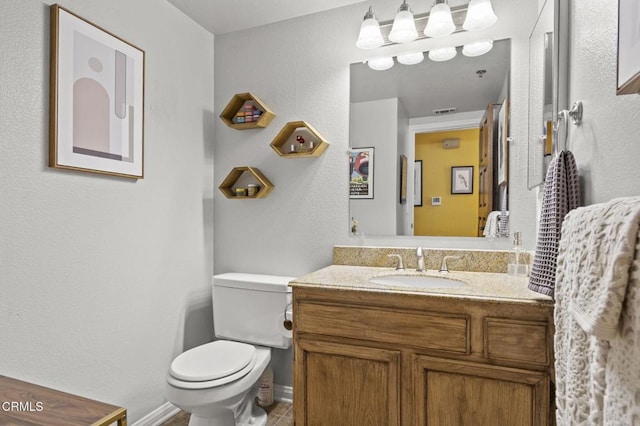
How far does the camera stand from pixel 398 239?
2.11 meters

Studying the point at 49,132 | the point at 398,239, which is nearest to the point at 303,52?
the point at 398,239

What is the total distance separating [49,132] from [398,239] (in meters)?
1.72

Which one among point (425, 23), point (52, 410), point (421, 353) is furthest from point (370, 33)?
→ point (52, 410)

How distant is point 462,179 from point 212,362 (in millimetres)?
1563

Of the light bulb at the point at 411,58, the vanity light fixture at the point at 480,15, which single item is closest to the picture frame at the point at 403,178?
the light bulb at the point at 411,58

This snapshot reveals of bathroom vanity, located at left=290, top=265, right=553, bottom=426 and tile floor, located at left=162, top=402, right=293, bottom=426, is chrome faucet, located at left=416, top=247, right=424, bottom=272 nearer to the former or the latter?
bathroom vanity, located at left=290, top=265, right=553, bottom=426

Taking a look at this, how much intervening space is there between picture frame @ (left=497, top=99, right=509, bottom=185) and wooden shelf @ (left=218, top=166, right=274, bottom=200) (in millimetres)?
1295

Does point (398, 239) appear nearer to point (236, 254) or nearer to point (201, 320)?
point (236, 254)

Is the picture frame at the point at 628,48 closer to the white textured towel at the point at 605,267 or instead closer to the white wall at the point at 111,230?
the white textured towel at the point at 605,267

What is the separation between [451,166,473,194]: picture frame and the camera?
1.97 metres

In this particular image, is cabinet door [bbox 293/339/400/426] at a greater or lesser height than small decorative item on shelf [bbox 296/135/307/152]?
lesser

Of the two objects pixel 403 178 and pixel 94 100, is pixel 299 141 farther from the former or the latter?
pixel 94 100

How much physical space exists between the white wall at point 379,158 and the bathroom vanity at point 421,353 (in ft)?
1.60

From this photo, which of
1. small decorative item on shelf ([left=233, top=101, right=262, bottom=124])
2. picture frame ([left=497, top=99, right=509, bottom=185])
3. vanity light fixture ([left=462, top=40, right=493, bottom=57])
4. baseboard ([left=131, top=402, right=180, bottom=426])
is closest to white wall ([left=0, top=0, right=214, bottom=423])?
baseboard ([left=131, top=402, right=180, bottom=426])
